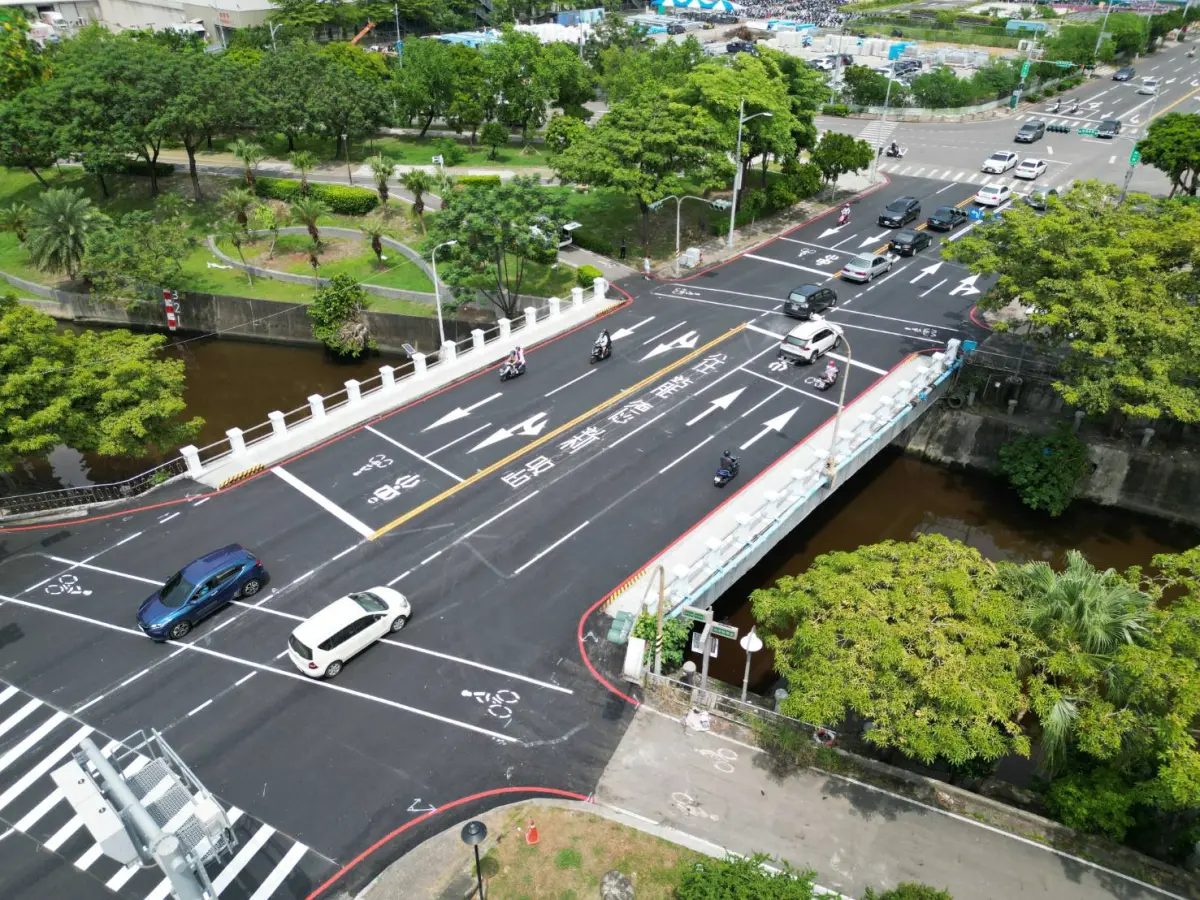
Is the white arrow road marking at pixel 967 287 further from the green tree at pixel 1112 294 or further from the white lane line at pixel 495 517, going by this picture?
the white lane line at pixel 495 517

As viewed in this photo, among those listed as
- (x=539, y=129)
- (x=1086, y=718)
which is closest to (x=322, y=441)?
(x=1086, y=718)

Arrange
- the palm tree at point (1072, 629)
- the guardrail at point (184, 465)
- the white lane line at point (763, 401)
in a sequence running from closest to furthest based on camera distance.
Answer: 1. the palm tree at point (1072, 629)
2. the guardrail at point (184, 465)
3. the white lane line at point (763, 401)

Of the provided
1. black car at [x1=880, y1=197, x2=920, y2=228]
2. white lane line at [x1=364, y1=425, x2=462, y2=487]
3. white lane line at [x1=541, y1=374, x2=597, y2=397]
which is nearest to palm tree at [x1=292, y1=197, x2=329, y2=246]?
white lane line at [x1=364, y1=425, x2=462, y2=487]

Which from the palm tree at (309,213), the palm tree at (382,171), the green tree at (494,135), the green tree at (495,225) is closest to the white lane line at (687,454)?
the green tree at (495,225)

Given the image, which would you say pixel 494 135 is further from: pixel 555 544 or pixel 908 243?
pixel 555 544

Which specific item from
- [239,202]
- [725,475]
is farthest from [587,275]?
[239,202]

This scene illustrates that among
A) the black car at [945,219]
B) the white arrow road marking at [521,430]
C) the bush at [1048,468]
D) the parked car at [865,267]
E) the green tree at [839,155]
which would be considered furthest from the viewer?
the green tree at [839,155]

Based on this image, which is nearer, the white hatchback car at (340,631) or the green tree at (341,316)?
the white hatchback car at (340,631)
